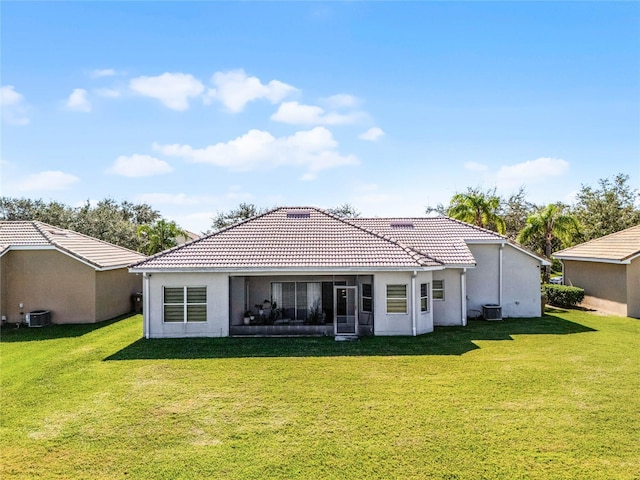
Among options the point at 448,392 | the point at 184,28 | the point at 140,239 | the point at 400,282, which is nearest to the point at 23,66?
the point at 184,28

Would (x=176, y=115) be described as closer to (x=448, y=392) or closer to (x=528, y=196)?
(x=448, y=392)

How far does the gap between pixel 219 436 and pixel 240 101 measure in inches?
546

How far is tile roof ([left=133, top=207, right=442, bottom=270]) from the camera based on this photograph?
14.5m

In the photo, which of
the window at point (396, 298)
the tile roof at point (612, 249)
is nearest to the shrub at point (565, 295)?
the tile roof at point (612, 249)

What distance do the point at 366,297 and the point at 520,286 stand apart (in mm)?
8291

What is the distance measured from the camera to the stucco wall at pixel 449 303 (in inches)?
668

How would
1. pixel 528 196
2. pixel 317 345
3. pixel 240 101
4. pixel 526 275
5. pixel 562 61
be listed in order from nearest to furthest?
pixel 317 345, pixel 562 61, pixel 240 101, pixel 526 275, pixel 528 196

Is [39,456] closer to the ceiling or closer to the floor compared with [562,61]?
closer to the floor

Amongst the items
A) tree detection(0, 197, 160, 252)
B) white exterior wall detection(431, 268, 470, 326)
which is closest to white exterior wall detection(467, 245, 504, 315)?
white exterior wall detection(431, 268, 470, 326)

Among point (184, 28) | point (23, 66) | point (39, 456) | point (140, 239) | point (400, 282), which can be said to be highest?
point (184, 28)

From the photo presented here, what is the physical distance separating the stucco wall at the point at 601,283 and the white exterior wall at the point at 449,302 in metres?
8.65

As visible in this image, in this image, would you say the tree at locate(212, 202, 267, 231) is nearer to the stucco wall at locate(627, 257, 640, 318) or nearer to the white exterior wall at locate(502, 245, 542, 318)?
the white exterior wall at locate(502, 245, 542, 318)

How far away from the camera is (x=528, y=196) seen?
146 feet

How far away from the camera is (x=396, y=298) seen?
14.7 meters
